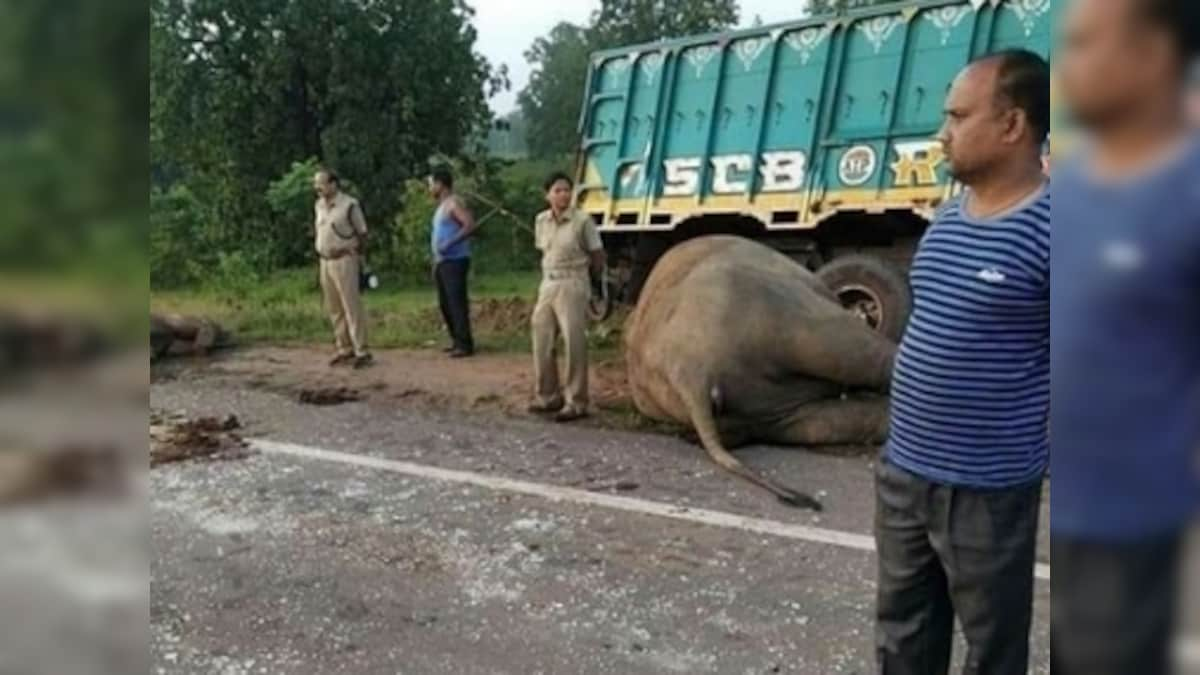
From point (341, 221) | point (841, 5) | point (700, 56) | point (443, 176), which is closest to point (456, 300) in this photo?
point (700, 56)

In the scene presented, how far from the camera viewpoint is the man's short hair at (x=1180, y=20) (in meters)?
0.29

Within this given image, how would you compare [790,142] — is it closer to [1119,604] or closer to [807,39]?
[807,39]

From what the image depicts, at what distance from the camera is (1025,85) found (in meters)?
0.69

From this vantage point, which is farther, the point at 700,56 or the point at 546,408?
the point at 700,56

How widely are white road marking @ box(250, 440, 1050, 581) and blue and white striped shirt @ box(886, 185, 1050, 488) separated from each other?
1.17 m

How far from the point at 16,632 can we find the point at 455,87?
42.1 inches

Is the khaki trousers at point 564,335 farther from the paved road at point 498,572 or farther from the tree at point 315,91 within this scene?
the tree at point 315,91

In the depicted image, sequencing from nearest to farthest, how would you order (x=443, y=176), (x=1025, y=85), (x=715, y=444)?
(x=1025, y=85) → (x=443, y=176) → (x=715, y=444)

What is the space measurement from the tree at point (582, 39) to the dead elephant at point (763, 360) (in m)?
0.61

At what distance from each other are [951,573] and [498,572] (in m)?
1.32

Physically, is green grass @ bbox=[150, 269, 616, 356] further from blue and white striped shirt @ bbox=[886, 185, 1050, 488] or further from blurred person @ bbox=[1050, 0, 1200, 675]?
blurred person @ bbox=[1050, 0, 1200, 675]

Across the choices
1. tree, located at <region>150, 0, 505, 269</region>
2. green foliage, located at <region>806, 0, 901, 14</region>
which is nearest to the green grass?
green foliage, located at <region>806, 0, 901, 14</region>

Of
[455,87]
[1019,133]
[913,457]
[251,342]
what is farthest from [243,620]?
[251,342]

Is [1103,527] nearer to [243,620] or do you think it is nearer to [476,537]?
[243,620]
